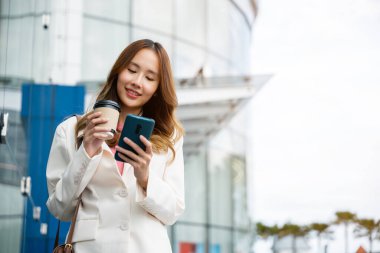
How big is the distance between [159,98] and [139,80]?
0.17m

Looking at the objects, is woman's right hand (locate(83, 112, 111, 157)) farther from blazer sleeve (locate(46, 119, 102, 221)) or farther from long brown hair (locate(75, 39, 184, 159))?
long brown hair (locate(75, 39, 184, 159))

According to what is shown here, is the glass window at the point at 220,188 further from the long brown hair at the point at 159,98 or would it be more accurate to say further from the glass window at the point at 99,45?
the long brown hair at the point at 159,98

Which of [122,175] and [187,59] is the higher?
[187,59]

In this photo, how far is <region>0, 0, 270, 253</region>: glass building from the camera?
6.31 meters

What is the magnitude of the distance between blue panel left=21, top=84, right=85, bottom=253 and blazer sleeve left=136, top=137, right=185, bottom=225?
4.69m

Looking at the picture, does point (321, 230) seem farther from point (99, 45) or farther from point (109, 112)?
point (109, 112)

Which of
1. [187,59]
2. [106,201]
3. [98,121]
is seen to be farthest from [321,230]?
[98,121]

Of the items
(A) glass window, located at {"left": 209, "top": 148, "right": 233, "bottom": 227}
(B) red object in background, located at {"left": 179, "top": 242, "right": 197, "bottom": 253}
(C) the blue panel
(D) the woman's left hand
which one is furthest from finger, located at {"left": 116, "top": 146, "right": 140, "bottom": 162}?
(A) glass window, located at {"left": 209, "top": 148, "right": 233, "bottom": 227}

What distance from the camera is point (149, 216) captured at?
2.35 m

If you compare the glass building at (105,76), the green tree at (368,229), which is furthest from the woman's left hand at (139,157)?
the green tree at (368,229)

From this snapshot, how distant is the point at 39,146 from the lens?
802 cm

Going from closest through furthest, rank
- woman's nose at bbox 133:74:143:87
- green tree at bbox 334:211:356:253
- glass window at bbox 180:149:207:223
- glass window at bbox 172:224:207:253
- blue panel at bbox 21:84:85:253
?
woman's nose at bbox 133:74:143:87 < blue panel at bbox 21:84:85:253 < glass window at bbox 172:224:207:253 < glass window at bbox 180:149:207:223 < green tree at bbox 334:211:356:253

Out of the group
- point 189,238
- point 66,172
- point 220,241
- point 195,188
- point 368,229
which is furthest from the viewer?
point 368,229

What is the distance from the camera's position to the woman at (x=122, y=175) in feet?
7.32
